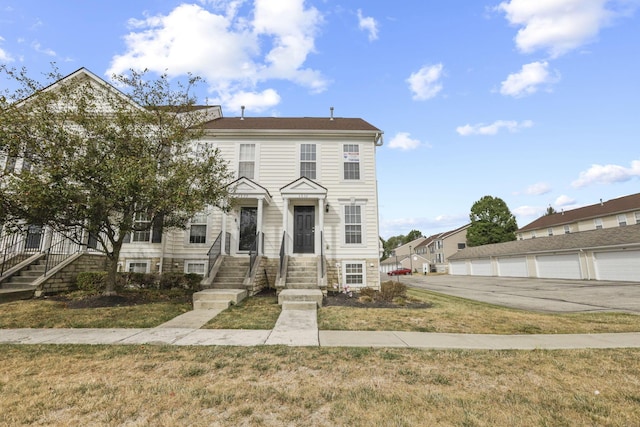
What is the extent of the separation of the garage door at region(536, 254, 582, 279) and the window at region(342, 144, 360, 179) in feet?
77.6

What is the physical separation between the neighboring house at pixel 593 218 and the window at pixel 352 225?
3366 centimetres

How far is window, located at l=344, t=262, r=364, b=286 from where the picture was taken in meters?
13.0

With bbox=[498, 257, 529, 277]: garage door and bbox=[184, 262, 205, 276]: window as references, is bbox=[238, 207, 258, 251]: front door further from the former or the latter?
bbox=[498, 257, 529, 277]: garage door

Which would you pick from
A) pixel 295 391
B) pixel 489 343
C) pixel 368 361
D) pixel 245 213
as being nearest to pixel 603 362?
pixel 489 343

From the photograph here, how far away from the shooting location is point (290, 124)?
15070 millimetres

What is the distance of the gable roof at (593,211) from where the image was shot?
32688mm

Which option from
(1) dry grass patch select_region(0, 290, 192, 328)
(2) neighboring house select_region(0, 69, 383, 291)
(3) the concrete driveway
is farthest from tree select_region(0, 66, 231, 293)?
(3) the concrete driveway

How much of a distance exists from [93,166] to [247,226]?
6.53 metres

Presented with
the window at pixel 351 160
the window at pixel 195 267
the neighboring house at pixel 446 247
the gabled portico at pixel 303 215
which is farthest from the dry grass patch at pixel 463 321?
the neighboring house at pixel 446 247

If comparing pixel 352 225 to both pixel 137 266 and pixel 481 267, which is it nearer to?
pixel 137 266

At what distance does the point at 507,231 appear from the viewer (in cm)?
4906

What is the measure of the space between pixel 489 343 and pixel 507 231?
5142 cm

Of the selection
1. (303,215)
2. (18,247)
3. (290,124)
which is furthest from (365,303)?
(18,247)

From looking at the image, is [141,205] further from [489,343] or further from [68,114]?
[489,343]
